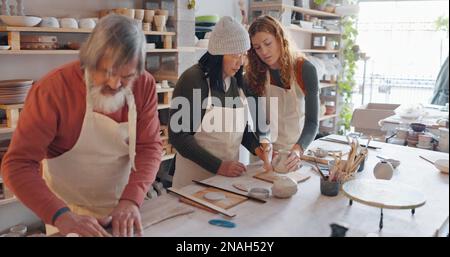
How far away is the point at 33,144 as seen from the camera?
1.40 metres

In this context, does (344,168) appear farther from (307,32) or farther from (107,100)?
(307,32)

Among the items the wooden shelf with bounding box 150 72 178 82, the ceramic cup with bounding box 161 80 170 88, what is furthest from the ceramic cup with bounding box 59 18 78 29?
the wooden shelf with bounding box 150 72 178 82

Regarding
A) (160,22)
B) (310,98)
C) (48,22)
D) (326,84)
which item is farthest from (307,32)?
(48,22)

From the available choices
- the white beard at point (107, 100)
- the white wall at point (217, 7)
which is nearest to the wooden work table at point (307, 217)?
the white beard at point (107, 100)

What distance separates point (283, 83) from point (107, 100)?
126 cm

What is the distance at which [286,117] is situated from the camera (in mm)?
2643

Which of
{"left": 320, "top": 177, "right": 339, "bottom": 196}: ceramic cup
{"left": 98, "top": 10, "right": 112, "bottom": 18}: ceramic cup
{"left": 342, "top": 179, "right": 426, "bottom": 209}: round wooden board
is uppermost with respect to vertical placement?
{"left": 98, "top": 10, "right": 112, "bottom": 18}: ceramic cup

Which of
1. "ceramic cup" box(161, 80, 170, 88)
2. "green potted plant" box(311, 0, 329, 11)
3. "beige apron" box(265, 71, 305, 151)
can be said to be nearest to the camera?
"beige apron" box(265, 71, 305, 151)

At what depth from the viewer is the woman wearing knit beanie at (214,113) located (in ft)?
6.69

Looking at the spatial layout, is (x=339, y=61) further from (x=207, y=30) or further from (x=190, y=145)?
(x=190, y=145)

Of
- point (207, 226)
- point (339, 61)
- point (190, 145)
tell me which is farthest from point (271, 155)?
point (339, 61)

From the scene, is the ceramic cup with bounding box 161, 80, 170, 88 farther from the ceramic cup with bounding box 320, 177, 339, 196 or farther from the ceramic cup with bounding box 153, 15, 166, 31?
the ceramic cup with bounding box 320, 177, 339, 196

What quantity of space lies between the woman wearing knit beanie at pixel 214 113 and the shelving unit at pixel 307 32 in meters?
2.83

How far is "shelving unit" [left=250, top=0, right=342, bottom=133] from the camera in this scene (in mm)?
4898
